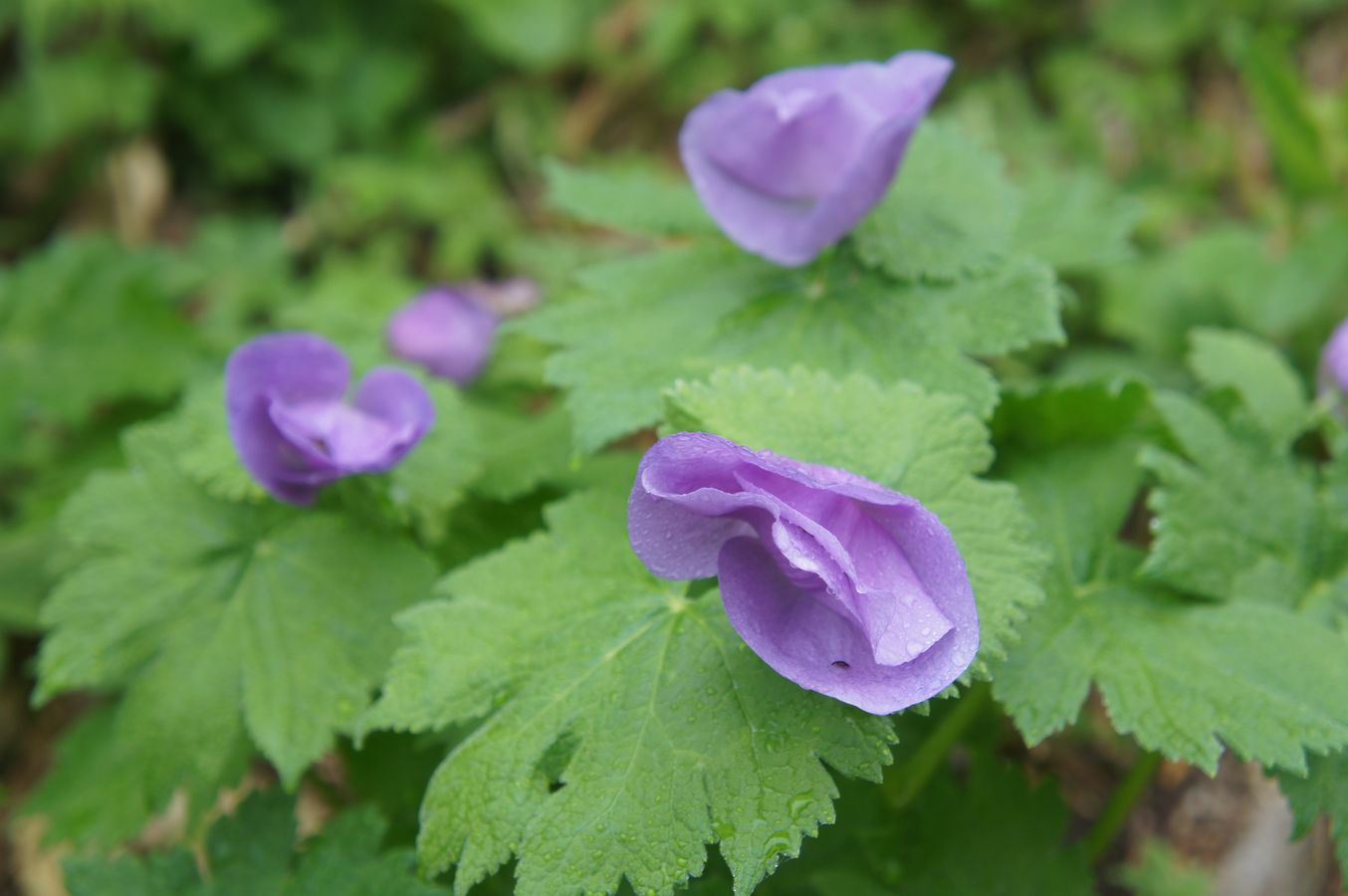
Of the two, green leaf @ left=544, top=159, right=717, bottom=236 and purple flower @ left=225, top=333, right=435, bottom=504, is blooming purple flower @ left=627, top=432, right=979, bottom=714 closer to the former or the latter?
purple flower @ left=225, top=333, right=435, bottom=504

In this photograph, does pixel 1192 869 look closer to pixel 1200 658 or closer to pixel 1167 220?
pixel 1200 658

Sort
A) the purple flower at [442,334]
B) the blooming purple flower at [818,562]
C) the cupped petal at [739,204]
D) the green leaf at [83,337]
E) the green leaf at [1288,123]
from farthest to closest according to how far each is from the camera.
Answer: the green leaf at [1288,123] → the green leaf at [83,337] → the purple flower at [442,334] → the cupped petal at [739,204] → the blooming purple flower at [818,562]

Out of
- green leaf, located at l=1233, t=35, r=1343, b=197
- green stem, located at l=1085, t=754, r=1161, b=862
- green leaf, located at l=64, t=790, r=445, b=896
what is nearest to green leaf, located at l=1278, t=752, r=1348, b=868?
green stem, located at l=1085, t=754, r=1161, b=862

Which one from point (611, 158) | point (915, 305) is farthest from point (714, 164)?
point (611, 158)

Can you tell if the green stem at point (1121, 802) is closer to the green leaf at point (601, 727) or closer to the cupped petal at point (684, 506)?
the green leaf at point (601, 727)

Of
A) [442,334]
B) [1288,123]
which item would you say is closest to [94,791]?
[442,334]

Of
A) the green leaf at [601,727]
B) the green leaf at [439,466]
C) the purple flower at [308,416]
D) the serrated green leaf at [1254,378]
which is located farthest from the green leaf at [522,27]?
the green leaf at [601,727]
